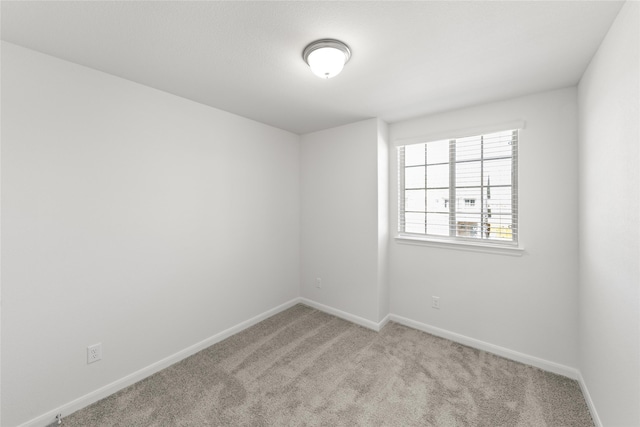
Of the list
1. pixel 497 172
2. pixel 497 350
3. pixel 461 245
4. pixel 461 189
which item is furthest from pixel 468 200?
pixel 497 350

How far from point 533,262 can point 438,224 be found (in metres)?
0.90

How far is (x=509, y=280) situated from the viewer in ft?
8.19

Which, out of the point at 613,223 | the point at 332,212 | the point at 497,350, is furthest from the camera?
the point at 332,212

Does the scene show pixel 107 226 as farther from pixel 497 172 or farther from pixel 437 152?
pixel 497 172

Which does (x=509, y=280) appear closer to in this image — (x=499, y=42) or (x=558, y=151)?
(x=558, y=151)

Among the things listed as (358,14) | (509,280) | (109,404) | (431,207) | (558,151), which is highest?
(358,14)

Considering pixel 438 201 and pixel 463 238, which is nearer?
pixel 463 238

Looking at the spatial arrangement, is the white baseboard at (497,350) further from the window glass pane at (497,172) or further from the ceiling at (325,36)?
the ceiling at (325,36)

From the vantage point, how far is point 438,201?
2.99m

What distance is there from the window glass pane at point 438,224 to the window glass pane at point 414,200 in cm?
15

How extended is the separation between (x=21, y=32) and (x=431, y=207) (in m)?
3.53

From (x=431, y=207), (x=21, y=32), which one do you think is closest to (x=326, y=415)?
(x=431, y=207)

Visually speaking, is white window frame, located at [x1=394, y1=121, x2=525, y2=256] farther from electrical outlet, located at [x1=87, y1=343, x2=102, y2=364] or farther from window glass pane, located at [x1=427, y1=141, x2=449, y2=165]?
electrical outlet, located at [x1=87, y1=343, x2=102, y2=364]

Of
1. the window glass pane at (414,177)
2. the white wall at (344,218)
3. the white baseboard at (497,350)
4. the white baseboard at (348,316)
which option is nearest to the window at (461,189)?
the window glass pane at (414,177)
